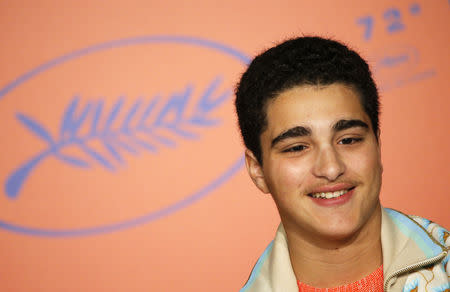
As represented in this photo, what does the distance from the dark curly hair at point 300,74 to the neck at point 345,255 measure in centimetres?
24

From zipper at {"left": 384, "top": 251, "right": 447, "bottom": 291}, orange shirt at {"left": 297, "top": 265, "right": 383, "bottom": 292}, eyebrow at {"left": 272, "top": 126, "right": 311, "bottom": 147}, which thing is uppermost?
eyebrow at {"left": 272, "top": 126, "right": 311, "bottom": 147}

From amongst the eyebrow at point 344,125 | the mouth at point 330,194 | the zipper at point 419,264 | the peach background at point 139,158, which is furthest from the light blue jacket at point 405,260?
the peach background at point 139,158

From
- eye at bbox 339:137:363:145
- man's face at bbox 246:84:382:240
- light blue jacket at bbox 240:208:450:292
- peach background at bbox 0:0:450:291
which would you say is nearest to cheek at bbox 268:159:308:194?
man's face at bbox 246:84:382:240

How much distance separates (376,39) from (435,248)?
111cm

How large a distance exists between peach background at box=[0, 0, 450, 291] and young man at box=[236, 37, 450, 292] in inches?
25.9

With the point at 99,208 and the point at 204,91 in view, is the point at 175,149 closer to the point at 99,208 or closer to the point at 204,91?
the point at 204,91

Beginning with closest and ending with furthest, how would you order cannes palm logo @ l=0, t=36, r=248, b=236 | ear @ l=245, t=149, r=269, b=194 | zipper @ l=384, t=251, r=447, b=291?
zipper @ l=384, t=251, r=447, b=291 < ear @ l=245, t=149, r=269, b=194 < cannes palm logo @ l=0, t=36, r=248, b=236

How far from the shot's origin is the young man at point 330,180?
900mm

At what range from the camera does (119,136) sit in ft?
5.58

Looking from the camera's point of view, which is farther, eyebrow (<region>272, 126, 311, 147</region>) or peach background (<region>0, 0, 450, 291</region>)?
peach background (<region>0, 0, 450, 291</region>)

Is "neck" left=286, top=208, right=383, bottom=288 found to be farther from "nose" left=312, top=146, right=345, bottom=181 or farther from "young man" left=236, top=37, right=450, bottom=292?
"nose" left=312, top=146, right=345, bottom=181

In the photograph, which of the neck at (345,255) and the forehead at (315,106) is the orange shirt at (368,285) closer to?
the neck at (345,255)

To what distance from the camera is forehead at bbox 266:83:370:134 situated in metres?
0.91

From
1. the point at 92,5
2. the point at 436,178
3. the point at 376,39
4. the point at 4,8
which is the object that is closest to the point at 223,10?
the point at 92,5
